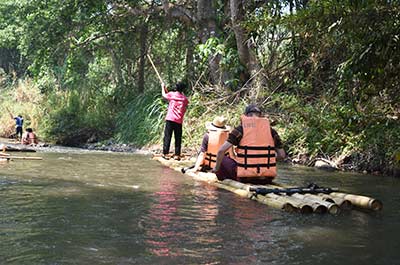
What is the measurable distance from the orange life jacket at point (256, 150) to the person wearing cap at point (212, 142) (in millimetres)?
1038

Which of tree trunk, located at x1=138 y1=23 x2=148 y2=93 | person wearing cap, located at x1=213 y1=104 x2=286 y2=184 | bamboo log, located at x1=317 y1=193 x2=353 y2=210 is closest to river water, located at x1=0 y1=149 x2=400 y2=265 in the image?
bamboo log, located at x1=317 y1=193 x2=353 y2=210

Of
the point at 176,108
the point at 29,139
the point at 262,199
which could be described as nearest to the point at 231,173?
the point at 262,199

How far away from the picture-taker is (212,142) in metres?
7.79

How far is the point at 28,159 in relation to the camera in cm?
1028

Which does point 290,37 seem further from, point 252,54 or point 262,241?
point 262,241

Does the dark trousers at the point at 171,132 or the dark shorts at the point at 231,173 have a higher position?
the dark trousers at the point at 171,132

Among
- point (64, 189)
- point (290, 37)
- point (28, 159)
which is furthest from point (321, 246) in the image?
point (290, 37)

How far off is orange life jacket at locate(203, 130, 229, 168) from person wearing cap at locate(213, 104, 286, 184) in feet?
2.70

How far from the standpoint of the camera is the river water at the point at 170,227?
12.6ft

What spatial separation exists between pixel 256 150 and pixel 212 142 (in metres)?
1.32

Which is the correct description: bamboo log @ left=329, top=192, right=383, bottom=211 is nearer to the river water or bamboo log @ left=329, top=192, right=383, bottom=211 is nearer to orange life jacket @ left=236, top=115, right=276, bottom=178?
the river water

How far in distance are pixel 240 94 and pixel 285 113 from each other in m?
1.83

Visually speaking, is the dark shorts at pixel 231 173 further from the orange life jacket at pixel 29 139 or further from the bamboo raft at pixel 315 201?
the orange life jacket at pixel 29 139

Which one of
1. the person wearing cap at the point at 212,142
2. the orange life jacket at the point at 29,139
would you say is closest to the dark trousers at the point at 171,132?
the person wearing cap at the point at 212,142
